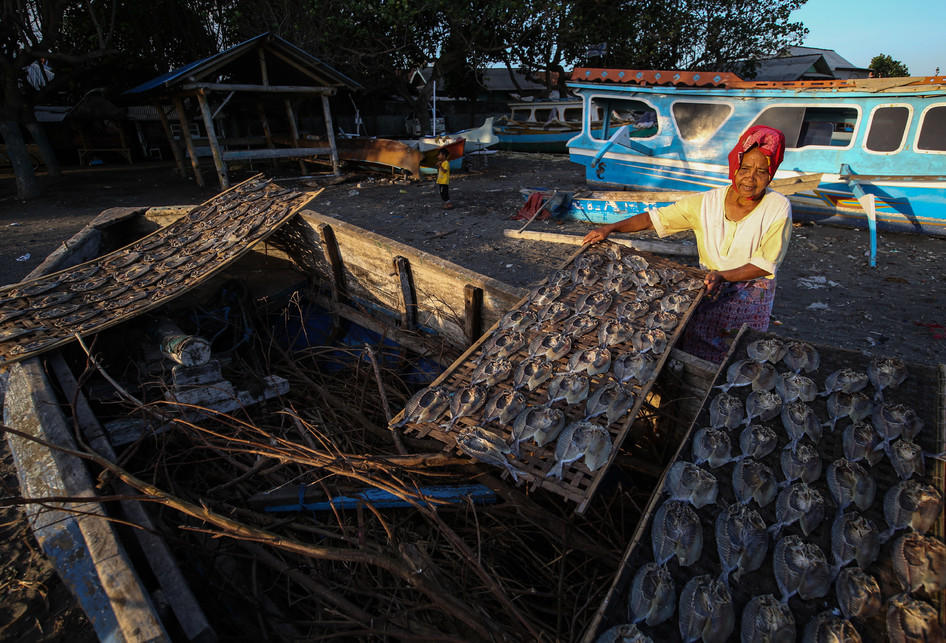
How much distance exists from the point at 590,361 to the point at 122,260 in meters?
4.66

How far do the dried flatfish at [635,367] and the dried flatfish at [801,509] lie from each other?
0.69 m

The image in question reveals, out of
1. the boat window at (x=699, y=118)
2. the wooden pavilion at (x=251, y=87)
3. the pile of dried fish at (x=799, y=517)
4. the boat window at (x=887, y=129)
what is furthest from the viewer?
the wooden pavilion at (x=251, y=87)

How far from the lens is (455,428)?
2.10m

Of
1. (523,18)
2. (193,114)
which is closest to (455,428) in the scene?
(523,18)

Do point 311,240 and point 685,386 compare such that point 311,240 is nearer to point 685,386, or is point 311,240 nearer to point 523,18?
point 685,386

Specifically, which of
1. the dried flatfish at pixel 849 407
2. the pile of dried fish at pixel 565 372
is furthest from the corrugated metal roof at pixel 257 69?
the dried flatfish at pixel 849 407

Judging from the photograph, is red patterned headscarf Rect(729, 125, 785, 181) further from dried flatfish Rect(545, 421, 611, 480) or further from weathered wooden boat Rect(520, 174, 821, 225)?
weathered wooden boat Rect(520, 174, 821, 225)

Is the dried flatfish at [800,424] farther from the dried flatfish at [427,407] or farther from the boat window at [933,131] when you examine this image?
the boat window at [933,131]

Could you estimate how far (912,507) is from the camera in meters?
1.58

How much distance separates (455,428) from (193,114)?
23359 mm

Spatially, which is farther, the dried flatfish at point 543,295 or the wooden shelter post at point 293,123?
the wooden shelter post at point 293,123

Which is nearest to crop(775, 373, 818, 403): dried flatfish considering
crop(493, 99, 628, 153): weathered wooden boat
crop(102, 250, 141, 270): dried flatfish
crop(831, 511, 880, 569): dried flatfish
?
crop(831, 511, 880, 569): dried flatfish

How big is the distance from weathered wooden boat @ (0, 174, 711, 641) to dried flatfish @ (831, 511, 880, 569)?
0.76 meters

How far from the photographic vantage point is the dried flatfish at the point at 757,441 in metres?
1.84
